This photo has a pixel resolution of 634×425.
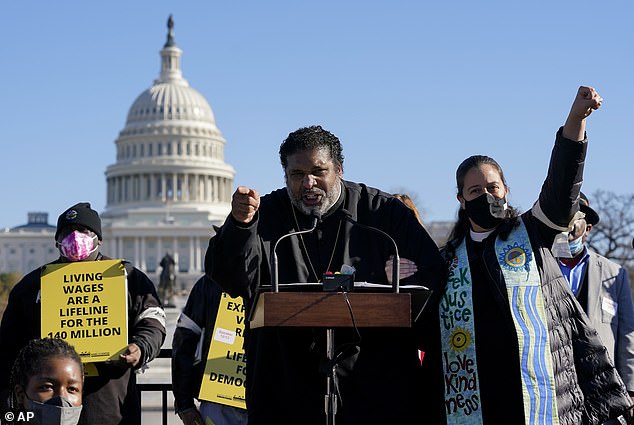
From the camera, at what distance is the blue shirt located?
6.78 meters

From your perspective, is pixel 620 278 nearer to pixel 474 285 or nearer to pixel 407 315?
pixel 474 285

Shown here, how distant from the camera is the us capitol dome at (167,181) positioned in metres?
116

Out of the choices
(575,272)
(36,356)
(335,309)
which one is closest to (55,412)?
(36,356)

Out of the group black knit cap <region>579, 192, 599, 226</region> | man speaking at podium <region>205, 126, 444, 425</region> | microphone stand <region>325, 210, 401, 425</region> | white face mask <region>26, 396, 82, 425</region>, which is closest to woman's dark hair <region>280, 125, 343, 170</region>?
man speaking at podium <region>205, 126, 444, 425</region>

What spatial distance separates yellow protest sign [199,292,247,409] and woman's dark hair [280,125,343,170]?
6.32 feet

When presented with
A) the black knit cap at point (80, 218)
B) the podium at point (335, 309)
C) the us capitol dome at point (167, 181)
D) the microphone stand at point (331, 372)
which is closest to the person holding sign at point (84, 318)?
the black knit cap at point (80, 218)

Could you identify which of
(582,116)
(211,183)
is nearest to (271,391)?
(582,116)

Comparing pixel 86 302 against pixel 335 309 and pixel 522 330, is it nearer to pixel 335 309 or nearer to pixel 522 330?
pixel 335 309

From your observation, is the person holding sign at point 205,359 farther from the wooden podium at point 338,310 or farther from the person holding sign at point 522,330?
the wooden podium at point 338,310

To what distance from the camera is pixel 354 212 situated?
5012 mm

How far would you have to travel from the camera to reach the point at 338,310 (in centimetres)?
429

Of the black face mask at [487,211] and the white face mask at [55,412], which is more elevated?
the black face mask at [487,211]

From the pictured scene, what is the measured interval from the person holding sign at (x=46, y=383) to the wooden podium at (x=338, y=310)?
100 centimetres

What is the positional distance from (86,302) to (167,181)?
114 m
